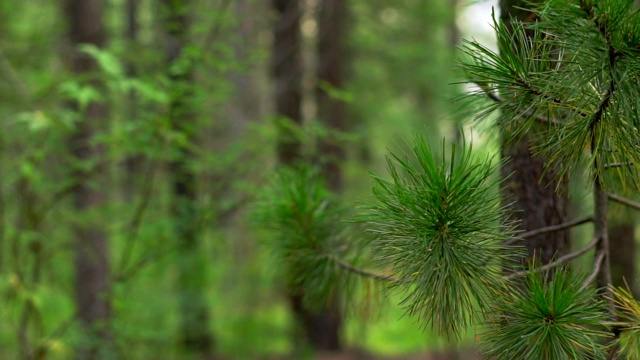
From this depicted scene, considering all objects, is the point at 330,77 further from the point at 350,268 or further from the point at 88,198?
the point at 350,268

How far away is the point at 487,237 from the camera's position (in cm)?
156

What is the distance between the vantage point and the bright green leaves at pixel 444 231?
1.50 m

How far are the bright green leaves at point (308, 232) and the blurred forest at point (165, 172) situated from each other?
0.52 feet

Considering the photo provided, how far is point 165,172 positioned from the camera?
22.8 feet

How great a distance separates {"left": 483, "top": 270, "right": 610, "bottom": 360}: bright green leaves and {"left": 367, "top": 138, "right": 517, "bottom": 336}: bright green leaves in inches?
4.0

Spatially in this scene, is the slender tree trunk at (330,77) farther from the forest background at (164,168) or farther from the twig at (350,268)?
the twig at (350,268)

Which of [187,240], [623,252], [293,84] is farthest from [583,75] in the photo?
[293,84]

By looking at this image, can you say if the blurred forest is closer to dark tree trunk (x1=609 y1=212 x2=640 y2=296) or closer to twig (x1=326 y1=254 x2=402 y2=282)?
twig (x1=326 y1=254 x2=402 y2=282)

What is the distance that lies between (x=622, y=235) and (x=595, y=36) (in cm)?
346

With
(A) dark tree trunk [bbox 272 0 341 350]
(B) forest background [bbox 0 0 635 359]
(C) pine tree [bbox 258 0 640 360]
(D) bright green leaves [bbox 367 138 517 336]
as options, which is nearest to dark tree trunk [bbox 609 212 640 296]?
(B) forest background [bbox 0 0 635 359]

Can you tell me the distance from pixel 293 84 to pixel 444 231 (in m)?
5.79

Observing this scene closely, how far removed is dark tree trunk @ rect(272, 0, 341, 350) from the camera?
279 inches

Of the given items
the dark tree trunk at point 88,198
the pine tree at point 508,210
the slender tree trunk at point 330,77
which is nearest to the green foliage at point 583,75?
the pine tree at point 508,210

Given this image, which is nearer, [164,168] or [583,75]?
[583,75]
